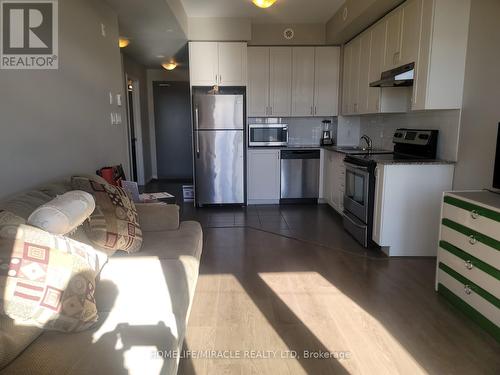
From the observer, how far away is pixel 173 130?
7.85m

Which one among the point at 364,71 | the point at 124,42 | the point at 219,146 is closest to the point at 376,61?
the point at 364,71

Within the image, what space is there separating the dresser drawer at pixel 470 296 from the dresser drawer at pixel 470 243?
8.4 inches

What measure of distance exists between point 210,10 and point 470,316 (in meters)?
4.33

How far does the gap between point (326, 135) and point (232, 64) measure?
1.83 metres

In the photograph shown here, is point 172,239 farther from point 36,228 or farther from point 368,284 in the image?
point 368,284

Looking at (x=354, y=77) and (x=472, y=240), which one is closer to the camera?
(x=472, y=240)

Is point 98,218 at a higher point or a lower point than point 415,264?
higher

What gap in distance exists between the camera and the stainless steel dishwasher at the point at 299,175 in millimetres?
5402

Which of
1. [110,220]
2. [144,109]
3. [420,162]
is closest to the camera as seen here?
[110,220]

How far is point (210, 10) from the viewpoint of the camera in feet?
15.2

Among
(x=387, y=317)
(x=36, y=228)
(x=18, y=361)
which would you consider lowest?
(x=387, y=317)

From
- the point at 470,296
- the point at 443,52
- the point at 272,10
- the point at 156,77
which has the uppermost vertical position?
the point at 272,10

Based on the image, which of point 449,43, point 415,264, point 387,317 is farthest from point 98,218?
point 449,43

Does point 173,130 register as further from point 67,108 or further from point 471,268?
point 471,268
